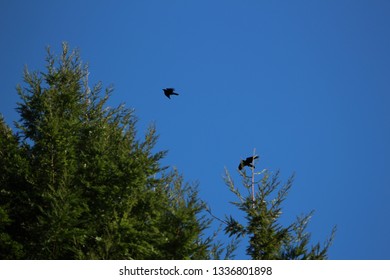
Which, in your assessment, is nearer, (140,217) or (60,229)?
(60,229)

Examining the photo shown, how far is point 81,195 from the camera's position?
1850cm

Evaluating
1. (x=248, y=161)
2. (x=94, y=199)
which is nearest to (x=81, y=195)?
(x=94, y=199)

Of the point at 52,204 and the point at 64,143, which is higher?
the point at 64,143

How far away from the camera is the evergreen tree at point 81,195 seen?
16.4 metres

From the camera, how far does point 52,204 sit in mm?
15852

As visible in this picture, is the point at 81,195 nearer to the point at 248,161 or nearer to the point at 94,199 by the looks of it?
the point at 94,199

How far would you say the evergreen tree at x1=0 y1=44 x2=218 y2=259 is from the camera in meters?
16.4

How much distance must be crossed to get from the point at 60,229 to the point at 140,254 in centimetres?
255
